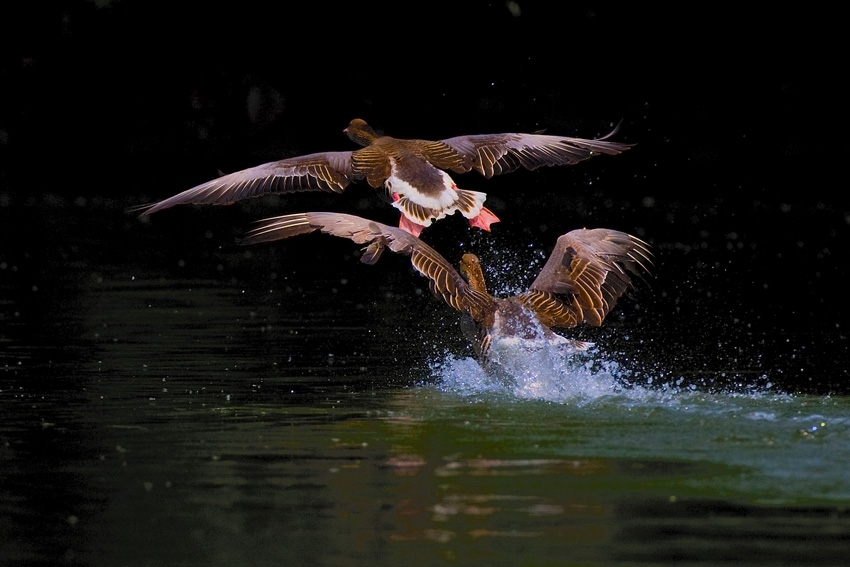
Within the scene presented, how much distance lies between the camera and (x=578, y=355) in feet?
42.5

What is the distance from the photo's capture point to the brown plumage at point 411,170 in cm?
1162

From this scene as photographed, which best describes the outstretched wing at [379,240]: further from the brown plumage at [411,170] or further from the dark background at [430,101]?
the dark background at [430,101]

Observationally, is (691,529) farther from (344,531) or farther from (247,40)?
(247,40)

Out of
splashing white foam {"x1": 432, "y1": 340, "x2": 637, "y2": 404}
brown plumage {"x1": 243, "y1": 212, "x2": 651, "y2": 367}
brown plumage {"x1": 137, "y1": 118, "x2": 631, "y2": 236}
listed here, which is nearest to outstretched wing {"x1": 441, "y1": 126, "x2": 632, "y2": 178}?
brown plumage {"x1": 137, "y1": 118, "x2": 631, "y2": 236}

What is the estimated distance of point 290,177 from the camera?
12328 millimetres

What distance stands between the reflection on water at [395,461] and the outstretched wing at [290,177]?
47.9 inches

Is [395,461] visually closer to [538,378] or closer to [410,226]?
[538,378]

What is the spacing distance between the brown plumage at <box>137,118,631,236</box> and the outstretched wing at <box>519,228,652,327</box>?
1.65ft

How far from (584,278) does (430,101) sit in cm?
2560

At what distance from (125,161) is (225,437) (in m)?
28.0

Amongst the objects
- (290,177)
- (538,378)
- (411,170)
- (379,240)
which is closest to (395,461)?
(379,240)

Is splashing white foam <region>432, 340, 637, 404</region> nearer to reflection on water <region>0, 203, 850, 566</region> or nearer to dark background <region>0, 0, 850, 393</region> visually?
reflection on water <region>0, 203, 850, 566</region>

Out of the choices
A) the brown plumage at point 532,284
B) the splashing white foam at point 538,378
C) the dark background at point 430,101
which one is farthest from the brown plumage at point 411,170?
the dark background at point 430,101

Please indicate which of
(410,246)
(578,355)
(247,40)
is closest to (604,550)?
(410,246)
